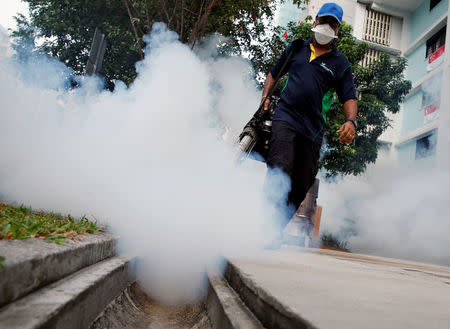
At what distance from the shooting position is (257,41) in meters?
14.1

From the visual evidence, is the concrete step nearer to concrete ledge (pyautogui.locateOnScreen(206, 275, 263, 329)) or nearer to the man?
concrete ledge (pyautogui.locateOnScreen(206, 275, 263, 329))

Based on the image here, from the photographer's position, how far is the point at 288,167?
10.1 feet

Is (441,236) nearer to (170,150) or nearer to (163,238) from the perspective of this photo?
(170,150)

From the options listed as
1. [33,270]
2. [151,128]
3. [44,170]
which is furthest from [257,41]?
[33,270]

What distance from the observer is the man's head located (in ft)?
11.1

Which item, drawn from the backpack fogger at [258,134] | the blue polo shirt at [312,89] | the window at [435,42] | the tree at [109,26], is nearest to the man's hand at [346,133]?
the blue polo shirt at [312,89]

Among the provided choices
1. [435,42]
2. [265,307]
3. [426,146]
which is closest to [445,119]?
[426,146]

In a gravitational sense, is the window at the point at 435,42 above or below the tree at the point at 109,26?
above

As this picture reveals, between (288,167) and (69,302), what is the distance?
2.19m

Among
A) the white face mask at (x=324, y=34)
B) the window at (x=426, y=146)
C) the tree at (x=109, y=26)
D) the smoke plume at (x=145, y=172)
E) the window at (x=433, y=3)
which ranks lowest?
the smoke plume at (x=145, y=172)

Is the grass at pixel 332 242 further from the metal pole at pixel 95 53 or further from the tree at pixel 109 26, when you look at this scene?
the metal pole at pixel 95 53

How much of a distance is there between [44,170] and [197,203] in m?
1.47

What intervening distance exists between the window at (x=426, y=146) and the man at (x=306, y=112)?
47.6 feet

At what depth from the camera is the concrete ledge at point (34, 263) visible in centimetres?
97
